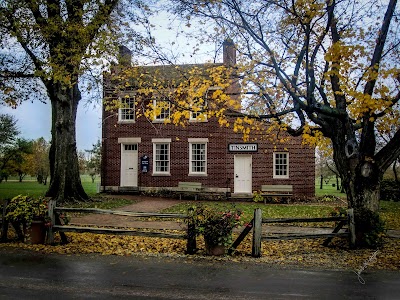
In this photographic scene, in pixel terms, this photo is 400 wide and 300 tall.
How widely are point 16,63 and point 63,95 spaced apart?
8.84 ft

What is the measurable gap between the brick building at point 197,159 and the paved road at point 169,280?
17.0 metres

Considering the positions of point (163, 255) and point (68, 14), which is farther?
point (68, 14)

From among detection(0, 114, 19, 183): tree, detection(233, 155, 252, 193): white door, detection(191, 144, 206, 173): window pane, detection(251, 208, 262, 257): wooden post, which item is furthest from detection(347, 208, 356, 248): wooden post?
detection(0, 114, 19, 183): tree

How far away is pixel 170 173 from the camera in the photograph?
25328 millimetres

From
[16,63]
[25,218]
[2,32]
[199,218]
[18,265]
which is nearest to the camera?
[18,265]

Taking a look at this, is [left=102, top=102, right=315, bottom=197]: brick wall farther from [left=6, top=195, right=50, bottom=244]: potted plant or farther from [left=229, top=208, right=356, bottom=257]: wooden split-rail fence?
[left=6, top=195, right=50, bottom=244]: potted plant

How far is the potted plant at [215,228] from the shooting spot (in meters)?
8.27

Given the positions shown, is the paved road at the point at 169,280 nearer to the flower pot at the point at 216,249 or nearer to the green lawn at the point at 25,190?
the flower pot at the point at 216,249

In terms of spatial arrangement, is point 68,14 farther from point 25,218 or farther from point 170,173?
point 170,173

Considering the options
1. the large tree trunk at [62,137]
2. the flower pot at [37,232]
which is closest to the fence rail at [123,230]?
the flower pot at [37,232]

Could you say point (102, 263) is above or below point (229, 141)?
below

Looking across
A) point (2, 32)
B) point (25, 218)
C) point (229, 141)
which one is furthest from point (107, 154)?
point (25, 218)

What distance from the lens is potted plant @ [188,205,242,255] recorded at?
8266 millimetres

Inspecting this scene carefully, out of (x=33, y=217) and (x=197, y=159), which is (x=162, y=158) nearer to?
(x=197, y=159)
